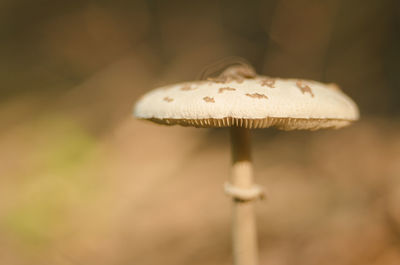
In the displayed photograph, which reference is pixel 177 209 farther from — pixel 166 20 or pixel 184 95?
pixel 166 20

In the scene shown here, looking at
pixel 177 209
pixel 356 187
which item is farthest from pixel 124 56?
pixel 356 187

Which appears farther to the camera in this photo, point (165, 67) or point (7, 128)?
point (165, 67)

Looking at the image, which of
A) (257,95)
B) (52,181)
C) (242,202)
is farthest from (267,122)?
(52,181)

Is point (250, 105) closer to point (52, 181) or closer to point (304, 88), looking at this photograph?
point (304, 88)

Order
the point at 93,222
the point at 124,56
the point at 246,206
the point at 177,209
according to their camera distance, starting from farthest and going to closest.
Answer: the point at 124,56 < the point at 177,209 < the point at 93,222 < the point at 246,206

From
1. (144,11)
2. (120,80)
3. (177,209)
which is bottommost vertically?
(177,209)

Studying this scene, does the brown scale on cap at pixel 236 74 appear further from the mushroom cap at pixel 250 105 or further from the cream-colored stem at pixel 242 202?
→ the cream-colored stem at pixel 242 202

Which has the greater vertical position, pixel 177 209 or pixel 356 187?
pixel 356 187
